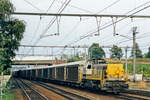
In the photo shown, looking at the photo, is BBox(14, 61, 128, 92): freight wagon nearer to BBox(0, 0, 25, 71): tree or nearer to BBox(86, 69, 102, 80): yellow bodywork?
BBox(86, 69, 102, 80): yellow bodywork

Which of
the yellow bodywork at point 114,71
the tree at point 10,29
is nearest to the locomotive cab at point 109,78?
the yellow bodywork at point 114,71

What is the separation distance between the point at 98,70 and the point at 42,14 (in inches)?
369

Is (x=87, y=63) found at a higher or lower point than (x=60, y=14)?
lower

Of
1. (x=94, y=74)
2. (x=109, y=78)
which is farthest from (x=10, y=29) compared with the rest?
(x=109, y=78)

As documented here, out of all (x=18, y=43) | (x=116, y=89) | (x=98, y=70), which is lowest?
(x=116, y=89)

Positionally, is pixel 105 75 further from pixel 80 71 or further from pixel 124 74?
pixel 80 71

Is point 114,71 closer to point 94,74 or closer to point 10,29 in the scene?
point 94,74

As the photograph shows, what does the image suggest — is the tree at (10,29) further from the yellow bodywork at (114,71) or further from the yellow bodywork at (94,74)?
the yellow bodywork at (114,71)

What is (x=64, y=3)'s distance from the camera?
1722 centimetres

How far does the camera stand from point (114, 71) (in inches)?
997

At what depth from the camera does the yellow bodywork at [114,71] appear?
2512 cm

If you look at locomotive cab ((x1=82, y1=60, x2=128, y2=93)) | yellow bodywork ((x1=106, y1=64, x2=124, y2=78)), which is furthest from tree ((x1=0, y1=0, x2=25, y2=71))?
yellow bodywork ((x1=106, y1=64, x2=124, y2=78))

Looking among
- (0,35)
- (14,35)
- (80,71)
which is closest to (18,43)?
(14,35)

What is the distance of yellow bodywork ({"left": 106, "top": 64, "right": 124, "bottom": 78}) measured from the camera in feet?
82.4
